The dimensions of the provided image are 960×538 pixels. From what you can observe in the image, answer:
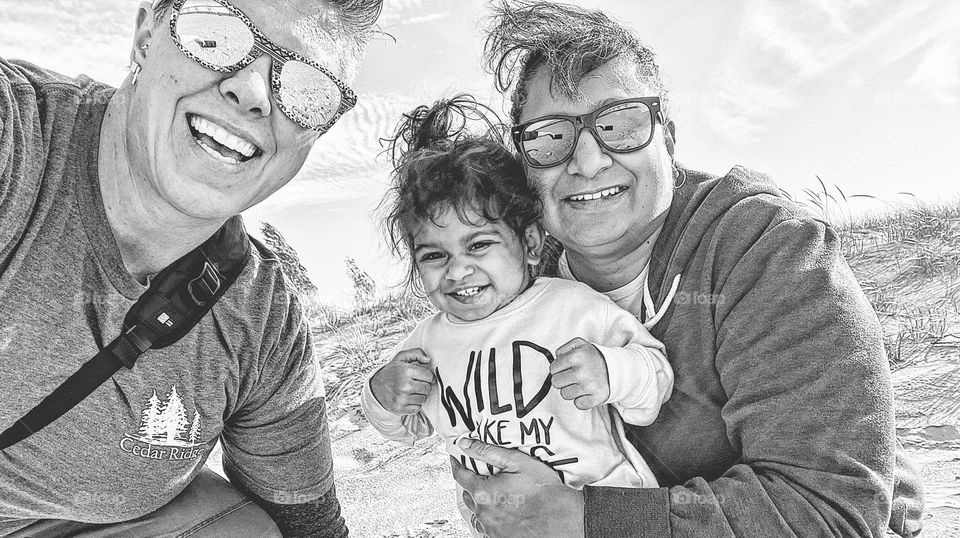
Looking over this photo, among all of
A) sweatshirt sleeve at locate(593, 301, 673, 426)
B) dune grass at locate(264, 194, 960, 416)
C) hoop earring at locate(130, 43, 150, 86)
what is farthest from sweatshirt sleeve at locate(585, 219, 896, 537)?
dune grass at locate(264, 194, 960, 416)

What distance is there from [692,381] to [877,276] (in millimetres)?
4849

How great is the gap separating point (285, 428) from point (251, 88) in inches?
52.6

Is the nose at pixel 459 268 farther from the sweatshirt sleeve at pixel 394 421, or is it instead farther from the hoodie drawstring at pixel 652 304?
the hoodie drawstring at pixel 652 304

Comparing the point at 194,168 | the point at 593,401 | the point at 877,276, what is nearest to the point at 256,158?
the point at 194,168

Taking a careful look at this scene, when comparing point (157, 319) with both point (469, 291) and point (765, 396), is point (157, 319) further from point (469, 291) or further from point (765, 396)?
point (765, 396)

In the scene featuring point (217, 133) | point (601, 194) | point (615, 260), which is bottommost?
point (615, 260)

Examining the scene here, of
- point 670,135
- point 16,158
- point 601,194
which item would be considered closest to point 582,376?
point 601,194

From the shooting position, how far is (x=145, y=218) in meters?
2.39

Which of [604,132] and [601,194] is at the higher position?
[604,132]

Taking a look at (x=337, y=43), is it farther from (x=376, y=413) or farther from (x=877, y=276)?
(x=877, y=276)

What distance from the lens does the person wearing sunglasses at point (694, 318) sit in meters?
1.89

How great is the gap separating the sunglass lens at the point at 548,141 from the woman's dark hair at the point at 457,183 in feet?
0.49

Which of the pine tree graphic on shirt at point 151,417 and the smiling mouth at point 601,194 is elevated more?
the smiling mouth at point 601,194

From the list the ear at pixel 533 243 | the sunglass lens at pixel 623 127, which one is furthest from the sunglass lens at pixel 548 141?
the ear at pixel 533 243
